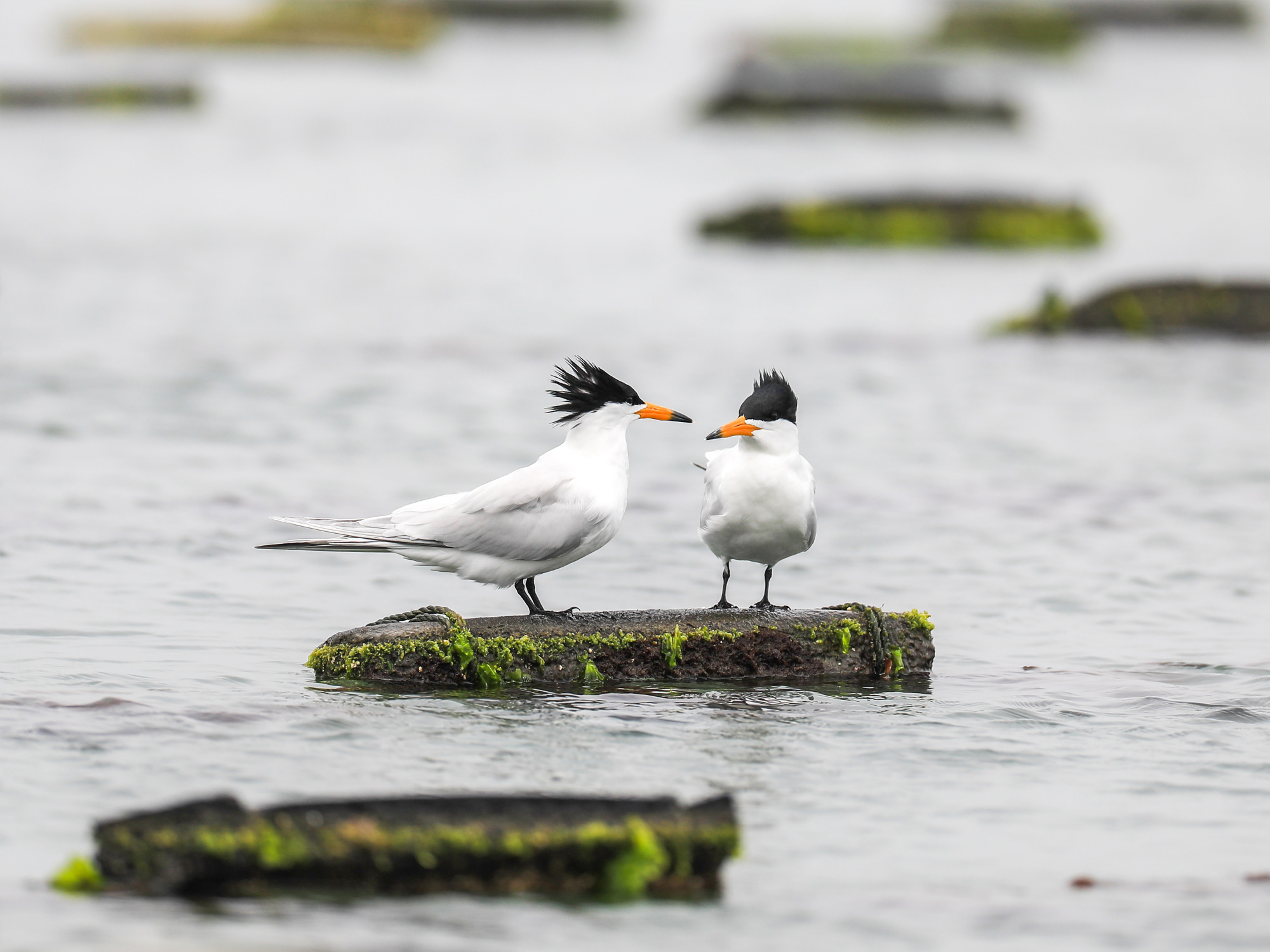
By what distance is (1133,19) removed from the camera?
3568 inches

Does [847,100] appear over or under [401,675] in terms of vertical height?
over

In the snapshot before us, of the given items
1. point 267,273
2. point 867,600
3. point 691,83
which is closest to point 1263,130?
point 691,83

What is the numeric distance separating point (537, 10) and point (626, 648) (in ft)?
278

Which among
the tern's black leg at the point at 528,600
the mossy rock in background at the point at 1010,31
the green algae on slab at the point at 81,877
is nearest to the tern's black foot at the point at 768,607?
the tern's black leg at the point at 528,600

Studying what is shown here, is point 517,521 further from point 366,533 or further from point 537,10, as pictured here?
point 537,10

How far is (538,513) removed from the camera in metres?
10.5

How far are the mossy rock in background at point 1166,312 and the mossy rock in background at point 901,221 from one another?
8895 millimetres

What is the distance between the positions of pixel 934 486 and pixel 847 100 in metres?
39.2

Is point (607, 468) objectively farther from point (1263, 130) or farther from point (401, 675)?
point (1263, 130)

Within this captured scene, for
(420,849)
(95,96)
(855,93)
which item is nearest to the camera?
(420,849)

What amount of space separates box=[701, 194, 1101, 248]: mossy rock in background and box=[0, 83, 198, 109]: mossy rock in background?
2561cm

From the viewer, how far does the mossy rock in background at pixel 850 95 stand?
2194 inches

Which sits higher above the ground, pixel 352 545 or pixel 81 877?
pixel 352 545

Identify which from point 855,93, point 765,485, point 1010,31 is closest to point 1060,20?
point 1010,31
